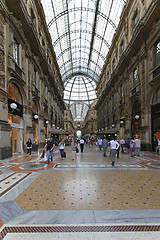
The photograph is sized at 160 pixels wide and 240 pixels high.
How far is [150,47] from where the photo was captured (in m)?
13.8

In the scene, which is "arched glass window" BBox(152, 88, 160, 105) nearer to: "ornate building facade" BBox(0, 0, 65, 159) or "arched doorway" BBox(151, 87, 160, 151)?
"arched doorway" BBox(151, 87, 160, 151)

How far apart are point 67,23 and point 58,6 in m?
6.73

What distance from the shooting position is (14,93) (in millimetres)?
12297

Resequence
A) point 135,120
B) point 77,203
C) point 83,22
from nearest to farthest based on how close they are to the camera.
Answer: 1. point 77,203
2. point 135,120
3. point 83,22

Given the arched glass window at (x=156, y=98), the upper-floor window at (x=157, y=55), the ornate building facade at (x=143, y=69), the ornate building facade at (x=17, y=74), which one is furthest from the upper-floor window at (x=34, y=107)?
the upper-floor window at (x=157, y=55)

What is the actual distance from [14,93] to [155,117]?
14419mm

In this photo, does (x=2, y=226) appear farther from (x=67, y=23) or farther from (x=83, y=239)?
→ (x=67, y=23)

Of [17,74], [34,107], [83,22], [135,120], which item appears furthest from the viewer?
[83,22]

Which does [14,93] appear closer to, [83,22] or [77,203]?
[77,203]

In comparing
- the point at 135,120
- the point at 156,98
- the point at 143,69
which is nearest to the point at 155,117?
the point at 156,98

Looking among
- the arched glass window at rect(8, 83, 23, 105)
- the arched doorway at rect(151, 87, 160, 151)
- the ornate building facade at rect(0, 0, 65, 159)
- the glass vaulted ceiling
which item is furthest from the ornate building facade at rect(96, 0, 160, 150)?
the arched glass window at rect(8, 83, 23, 105)

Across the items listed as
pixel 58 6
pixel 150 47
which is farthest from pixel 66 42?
pixel 150 47

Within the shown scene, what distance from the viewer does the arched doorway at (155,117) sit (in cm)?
1288

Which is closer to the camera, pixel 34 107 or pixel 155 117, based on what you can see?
pixel 155 117
